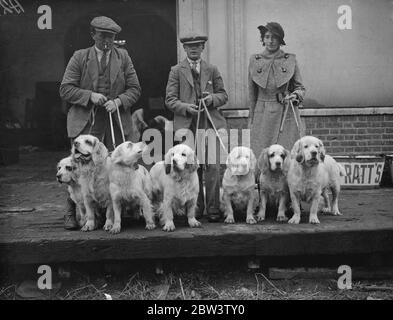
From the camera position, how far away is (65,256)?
4.76m

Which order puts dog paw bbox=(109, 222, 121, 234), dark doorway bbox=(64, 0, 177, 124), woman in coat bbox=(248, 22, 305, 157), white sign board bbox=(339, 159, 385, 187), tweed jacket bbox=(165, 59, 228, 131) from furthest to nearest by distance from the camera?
1. dark doorway bbox=(64, 0, 177, 124)
2. white sign board bbox=(339, 159, 385, 187)
3. woman in coat bbox=(248, 22, 305, 157)
4. tweed jacket bbox=(165, 59, 228, 131)
5. dog paw bbox=(109, 222, 121, 234)

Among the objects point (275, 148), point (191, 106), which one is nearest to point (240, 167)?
point (275, 148)

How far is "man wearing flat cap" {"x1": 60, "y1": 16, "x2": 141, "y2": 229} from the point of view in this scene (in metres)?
5.27

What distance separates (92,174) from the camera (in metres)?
5.02

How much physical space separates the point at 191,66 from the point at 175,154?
120cm

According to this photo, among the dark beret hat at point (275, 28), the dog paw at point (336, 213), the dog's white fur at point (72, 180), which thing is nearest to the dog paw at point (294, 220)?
the dog paw at point (336, 213)

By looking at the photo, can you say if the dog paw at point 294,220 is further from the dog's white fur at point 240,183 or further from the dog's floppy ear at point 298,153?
the dog's floppy ear at point 298,153

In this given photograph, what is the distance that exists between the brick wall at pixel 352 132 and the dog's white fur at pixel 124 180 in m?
4.08

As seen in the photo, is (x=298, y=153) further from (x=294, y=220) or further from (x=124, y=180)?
(x=124, y=180)

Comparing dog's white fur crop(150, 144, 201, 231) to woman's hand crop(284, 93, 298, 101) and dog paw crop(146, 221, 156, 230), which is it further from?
woman's hand crop(284, 93, 298, 101)

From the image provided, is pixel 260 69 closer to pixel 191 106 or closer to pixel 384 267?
pixel 191 106

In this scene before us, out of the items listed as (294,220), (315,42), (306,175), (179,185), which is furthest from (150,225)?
(315,42)

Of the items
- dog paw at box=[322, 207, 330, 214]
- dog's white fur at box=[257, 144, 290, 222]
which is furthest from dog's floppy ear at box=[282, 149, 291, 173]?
dog paw at box=[322, 207, 330, 214]
